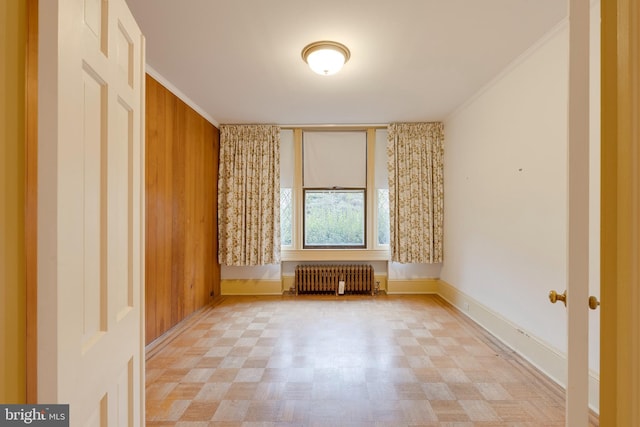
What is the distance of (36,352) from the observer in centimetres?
69

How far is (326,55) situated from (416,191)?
2.92 meters

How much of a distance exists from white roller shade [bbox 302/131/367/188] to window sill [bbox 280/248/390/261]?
1.10 metres

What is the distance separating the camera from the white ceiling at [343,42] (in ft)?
7.15

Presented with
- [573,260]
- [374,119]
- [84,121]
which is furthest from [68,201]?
[374,119]

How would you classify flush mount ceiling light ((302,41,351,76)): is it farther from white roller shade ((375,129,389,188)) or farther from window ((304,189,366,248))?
window ((304,189,366,248))

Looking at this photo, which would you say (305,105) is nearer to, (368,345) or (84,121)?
(368,345)

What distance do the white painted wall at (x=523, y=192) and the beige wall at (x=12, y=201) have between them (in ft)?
7.43

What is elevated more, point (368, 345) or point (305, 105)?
point (305, 105)

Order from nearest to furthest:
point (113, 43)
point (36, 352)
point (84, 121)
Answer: point (36, 352), point (84, 121), point (113, 43)

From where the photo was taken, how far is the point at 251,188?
4992 millimetres

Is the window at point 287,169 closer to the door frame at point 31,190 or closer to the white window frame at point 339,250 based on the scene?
the white window frame at point 339,250

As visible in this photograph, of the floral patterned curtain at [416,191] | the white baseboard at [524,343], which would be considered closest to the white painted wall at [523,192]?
the white baseboard at [524,343]
